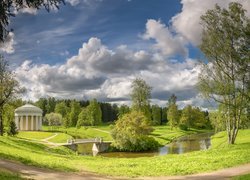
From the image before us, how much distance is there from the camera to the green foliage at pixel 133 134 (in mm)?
64825

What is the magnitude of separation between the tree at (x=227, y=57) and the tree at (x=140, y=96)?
43114 millimetres

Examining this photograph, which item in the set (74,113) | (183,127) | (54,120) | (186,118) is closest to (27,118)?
(74,113)

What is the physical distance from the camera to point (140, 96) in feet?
273

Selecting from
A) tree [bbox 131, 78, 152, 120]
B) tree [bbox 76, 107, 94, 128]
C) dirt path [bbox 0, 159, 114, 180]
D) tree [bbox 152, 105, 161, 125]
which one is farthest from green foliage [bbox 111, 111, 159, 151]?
tree [bbox 152, 105, 161, 125]

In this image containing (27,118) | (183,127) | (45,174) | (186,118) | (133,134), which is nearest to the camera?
(45,174)

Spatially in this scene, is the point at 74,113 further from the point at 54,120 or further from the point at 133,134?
the point at 133,134

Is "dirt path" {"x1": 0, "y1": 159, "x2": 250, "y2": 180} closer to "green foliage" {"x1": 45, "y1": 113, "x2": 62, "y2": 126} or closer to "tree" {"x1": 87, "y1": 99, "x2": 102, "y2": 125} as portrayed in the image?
"tree" {"x1": 87, "y1": 99, "x2": 102, "y2": 125}

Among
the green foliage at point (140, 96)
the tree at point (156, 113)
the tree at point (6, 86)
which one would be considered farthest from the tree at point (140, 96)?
the tree at point (156, 113)

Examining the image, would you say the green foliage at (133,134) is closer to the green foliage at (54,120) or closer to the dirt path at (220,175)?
the dirt path at (220,175)

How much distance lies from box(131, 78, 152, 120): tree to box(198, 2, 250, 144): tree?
1697 inches

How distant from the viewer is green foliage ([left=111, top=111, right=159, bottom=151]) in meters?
64.8

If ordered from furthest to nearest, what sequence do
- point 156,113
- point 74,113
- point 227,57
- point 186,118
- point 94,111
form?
point 156,113
point 74,113
point 94,111
point 186,118
point 227,57

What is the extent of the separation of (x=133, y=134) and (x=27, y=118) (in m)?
56.3

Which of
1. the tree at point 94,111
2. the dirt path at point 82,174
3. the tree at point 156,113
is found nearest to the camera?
the dirt path at point 82,174
